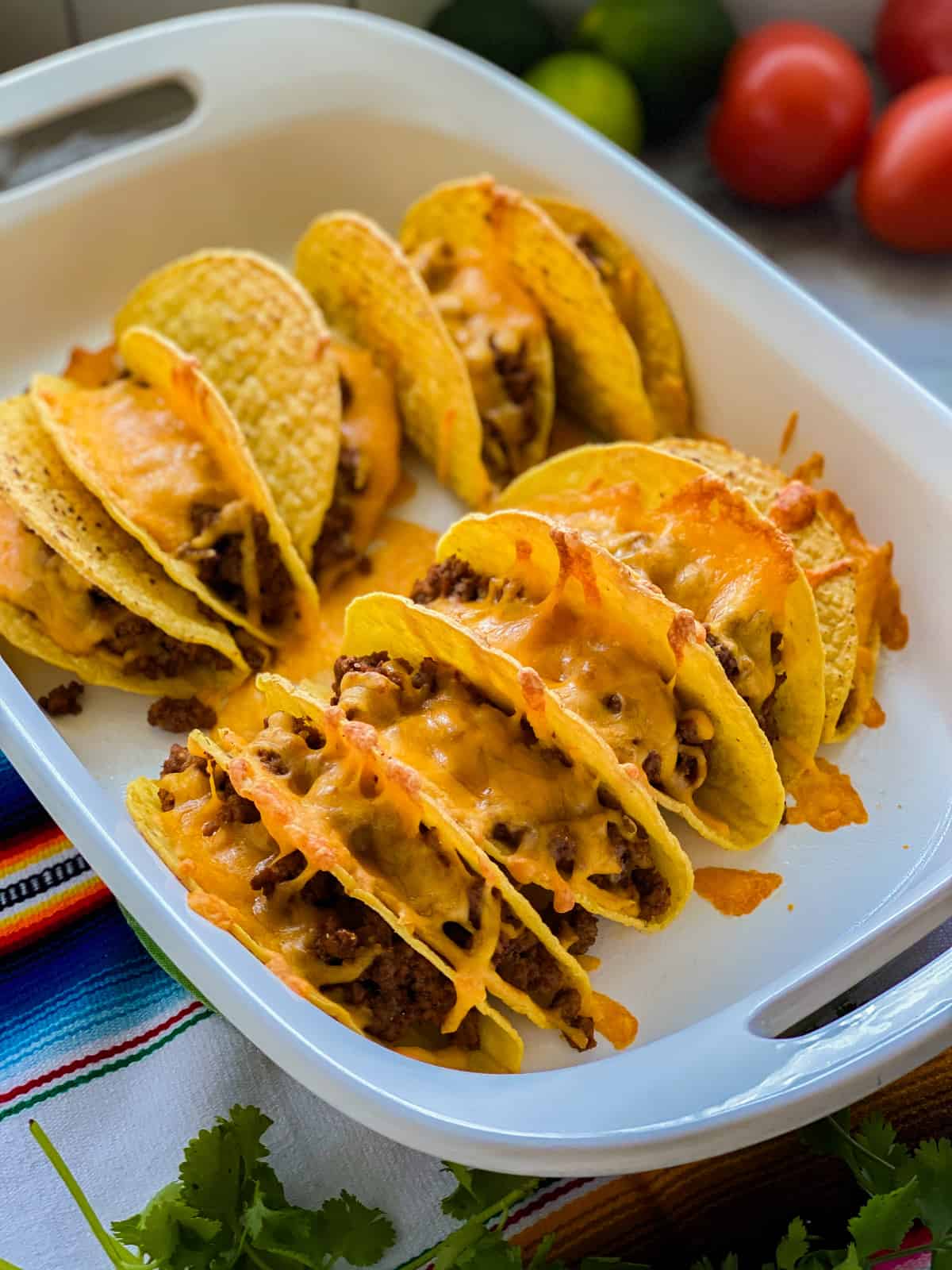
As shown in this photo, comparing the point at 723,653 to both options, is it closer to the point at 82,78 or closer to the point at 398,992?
the point at 398,992

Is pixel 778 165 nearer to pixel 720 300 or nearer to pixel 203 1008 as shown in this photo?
pixel 720 300

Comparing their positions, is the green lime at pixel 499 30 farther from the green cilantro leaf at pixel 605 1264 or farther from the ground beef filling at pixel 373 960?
the green cilantro leaf at pixel 605 1264

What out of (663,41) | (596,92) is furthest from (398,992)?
(663,41)

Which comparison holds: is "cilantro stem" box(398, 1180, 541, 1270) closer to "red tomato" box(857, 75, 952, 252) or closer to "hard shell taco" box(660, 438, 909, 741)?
"hard shell taco" box(660, 438, 909, 741)

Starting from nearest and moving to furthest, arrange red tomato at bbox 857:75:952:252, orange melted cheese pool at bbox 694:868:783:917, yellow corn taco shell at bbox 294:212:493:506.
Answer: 1. orange melted cheese pool at bbox 694:868:783:917
2. yellow corn taco shell at bbox 294:212:493:506
3. red tomato at bbox 857:75:952:252

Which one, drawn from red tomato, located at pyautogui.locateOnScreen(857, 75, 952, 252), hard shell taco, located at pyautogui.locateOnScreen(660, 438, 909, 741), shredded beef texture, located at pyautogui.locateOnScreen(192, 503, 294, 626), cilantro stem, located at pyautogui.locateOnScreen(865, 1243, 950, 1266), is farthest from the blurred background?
cilantro stem, located at pyautogui.locateOnScreen(865, 1243, 950, 1266)

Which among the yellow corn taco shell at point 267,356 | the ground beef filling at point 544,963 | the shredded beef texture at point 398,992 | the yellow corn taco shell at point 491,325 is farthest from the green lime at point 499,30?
the shredded beef texture at point 398,992

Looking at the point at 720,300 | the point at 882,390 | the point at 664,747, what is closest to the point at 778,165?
the point at 720,300
